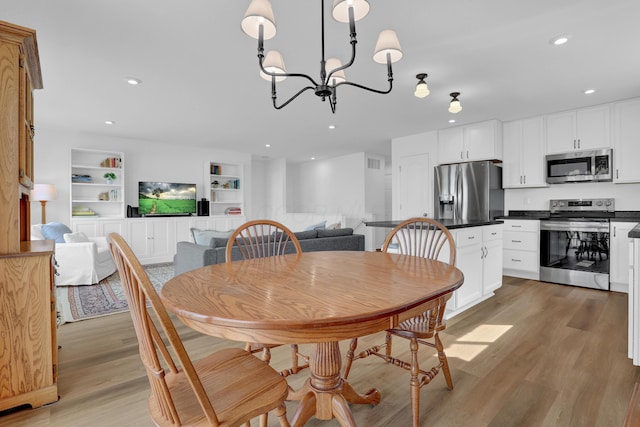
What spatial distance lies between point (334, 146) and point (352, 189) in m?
1.38

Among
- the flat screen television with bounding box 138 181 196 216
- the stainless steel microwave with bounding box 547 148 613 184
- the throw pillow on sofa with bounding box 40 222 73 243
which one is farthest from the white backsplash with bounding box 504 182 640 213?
the throw pillow on sofa with bounding box 40 222 73 243

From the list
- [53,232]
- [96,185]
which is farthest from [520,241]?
[96,185]

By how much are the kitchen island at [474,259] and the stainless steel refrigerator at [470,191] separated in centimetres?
113

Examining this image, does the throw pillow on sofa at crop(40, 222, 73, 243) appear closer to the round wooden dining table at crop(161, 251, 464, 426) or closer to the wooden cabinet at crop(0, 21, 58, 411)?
the wooden cabinet at crop(0, 21, 58, 411)

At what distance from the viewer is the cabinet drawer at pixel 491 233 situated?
332 cm

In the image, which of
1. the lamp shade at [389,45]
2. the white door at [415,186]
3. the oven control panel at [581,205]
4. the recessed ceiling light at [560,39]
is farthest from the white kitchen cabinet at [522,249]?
the lamp shade at [389,45]

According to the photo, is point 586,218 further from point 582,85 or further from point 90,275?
point 90,275

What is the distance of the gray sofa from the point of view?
3188mm

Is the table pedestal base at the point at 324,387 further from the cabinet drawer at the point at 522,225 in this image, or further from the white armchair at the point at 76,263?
the cabinet drawer at the point at 522,225

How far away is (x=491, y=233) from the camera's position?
3449 millimetres

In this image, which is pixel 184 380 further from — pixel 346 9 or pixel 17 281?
pixel 346 9

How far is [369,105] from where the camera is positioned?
4.11 m

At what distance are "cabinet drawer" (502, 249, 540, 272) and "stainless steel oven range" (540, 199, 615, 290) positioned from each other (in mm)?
91

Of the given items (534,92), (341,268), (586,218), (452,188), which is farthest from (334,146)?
(341,268)
